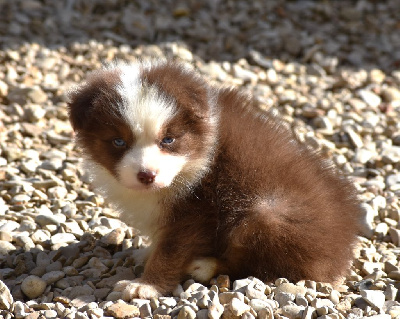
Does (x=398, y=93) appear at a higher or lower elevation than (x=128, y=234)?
higher

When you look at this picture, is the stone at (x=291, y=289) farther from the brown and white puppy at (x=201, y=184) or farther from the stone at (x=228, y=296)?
the stone at (x=228, y=296)

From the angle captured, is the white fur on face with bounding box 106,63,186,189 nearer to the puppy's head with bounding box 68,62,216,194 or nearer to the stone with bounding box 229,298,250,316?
the puppy's head with bounding box 68,62,216,194

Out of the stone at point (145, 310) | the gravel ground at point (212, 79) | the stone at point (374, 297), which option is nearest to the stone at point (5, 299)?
the gravel ground at point (212, 79)

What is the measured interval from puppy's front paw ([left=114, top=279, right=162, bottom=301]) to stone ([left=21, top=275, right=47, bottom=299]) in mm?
469

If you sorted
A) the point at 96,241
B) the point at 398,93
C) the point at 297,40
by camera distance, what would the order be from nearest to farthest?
the point at 96,241
the point at 398,93
the point at 297,40

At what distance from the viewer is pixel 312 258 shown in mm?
4109

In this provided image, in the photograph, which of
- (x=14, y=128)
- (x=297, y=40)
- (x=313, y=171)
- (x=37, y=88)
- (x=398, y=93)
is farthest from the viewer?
(x=297, y=40)

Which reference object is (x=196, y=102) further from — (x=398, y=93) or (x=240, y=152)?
(x=398, y=93)

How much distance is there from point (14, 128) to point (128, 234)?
1.99 metres

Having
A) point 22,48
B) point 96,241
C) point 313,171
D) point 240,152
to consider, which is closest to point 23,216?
point 96,241

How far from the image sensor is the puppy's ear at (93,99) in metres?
4.02

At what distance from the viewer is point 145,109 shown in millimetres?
3916

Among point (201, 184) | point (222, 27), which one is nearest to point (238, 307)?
point (201, 184)

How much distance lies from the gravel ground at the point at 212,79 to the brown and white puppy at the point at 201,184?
164mm
